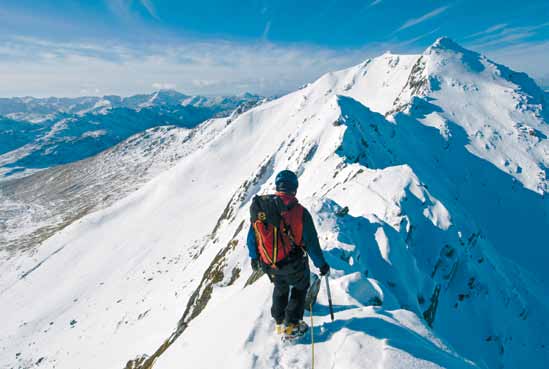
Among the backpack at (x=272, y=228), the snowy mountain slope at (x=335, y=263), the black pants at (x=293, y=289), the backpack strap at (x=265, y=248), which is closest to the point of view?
the backpack at (x=272, y=228)

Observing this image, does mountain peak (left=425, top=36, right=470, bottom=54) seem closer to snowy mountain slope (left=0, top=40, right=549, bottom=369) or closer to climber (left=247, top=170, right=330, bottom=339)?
snowy mountain slope (left=0, top=40, right=549, bottom=369)

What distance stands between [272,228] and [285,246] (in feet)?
1.61

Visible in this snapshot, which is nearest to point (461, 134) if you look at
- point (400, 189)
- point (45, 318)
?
point (400, 189)

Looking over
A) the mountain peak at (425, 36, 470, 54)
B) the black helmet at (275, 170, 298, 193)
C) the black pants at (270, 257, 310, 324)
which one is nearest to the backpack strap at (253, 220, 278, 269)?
the black pants at (270, 257, 310, 324)

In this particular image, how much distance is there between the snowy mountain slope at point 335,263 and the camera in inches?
297

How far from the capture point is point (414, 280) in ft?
55.4

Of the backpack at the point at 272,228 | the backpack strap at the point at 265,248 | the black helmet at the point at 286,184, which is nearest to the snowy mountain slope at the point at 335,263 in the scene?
the backpack strap at the point at 265,248

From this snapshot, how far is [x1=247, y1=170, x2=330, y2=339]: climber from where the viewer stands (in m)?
5.82

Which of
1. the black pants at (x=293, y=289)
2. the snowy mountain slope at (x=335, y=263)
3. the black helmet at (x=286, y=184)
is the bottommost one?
the snowy mountain slope at (x=335, y=263)

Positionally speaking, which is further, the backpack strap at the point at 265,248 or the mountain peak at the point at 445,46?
the mountain peak at the point at 445,46

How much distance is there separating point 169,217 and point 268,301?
7271 centimetres

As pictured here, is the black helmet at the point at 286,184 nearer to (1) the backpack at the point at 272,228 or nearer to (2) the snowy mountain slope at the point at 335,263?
(1) the backpack at the point at 272,228

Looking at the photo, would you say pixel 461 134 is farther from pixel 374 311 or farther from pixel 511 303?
pixel 374 311

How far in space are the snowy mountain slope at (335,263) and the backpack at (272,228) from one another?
214cm
